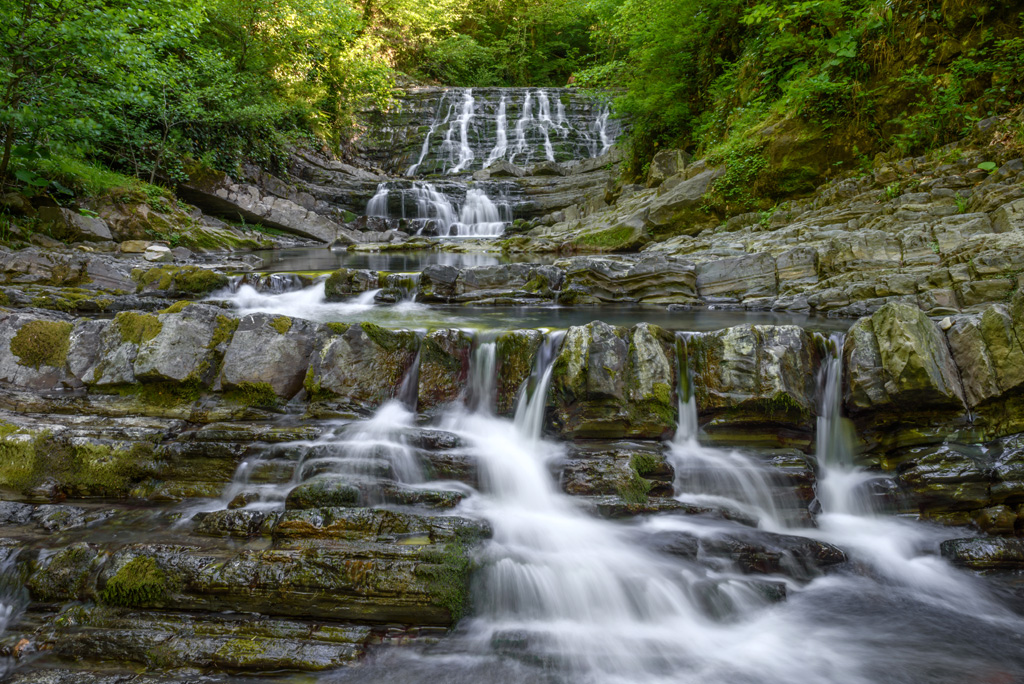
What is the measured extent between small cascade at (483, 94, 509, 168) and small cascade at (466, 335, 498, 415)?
18.6 metres

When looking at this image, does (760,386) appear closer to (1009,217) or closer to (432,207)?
(1009,217)

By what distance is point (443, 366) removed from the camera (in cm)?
463

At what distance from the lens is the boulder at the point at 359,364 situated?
437cm

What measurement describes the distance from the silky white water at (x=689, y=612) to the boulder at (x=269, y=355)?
6.16ft

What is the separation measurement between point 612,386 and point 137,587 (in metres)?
3.23

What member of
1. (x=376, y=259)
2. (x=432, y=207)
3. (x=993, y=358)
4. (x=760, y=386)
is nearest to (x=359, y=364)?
(x=760, y=386)

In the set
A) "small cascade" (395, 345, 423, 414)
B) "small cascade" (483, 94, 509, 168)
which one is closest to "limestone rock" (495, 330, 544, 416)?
"small cascade" (395, 345, 423, 414)

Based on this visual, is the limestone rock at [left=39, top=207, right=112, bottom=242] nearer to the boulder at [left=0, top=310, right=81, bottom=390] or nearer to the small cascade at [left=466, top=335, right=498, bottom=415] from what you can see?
the boulder at [left=0, top=310, right=81, bottom=390]

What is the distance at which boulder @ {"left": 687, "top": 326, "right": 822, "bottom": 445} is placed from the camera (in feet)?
13.2

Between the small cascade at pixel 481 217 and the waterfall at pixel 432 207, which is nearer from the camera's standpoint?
the small cascade at pixel 481 217

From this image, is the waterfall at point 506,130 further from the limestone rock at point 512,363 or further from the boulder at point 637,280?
the limestone rock at point 512,363

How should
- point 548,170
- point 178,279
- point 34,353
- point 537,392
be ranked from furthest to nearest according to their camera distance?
1. point 548,170
2. point 178,279
3. point 537,392
4. point 34,353

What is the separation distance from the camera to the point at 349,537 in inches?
120

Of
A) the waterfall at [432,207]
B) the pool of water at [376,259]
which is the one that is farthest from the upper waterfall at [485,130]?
the pool of water at [376,259]
